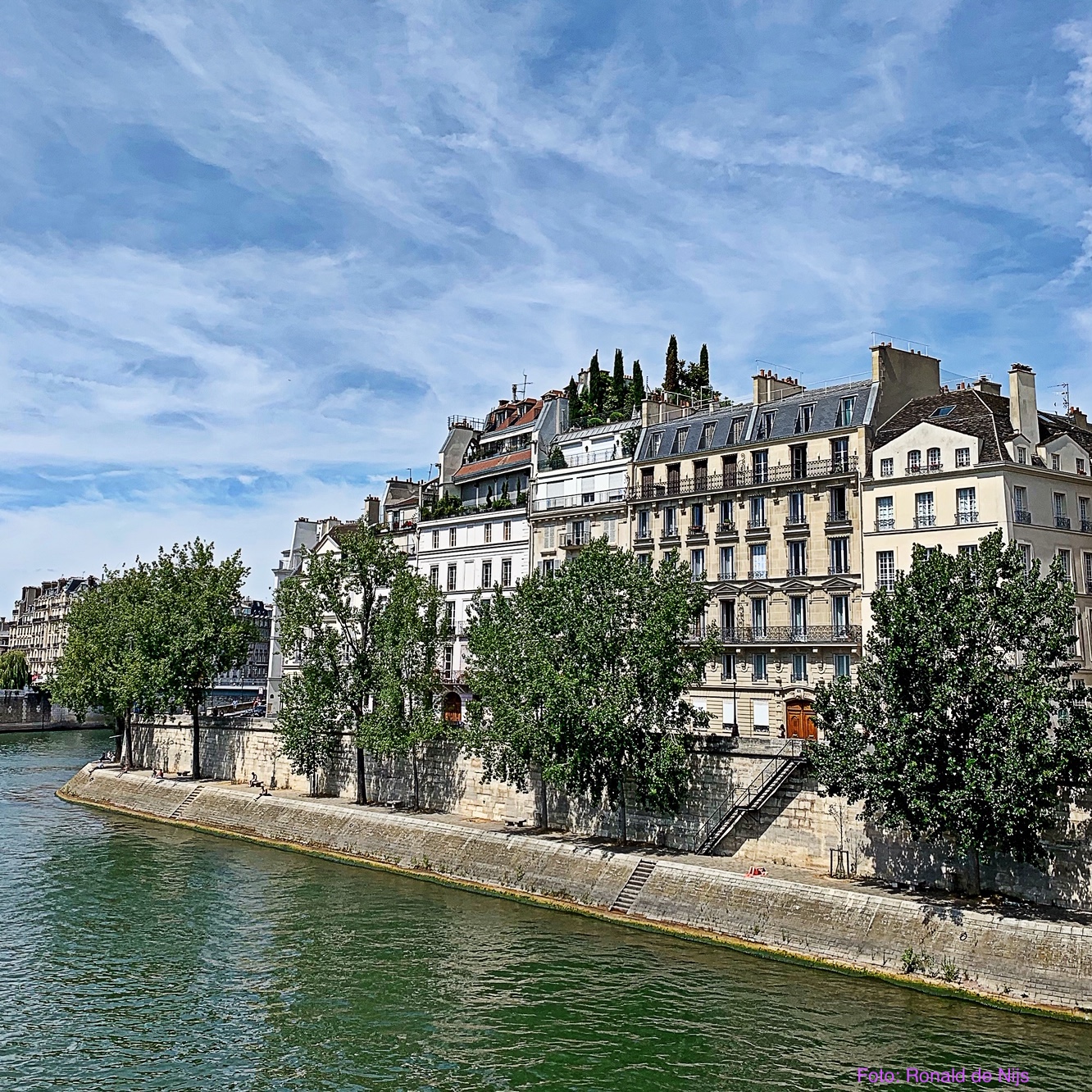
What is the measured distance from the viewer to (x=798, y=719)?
53.7 m

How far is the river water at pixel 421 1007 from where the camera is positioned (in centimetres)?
2525

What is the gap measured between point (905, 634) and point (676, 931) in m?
12.7

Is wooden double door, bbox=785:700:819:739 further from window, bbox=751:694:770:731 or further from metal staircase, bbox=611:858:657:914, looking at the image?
metal staircase, bbox=611:858:657:914

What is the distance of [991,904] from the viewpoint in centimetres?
3294

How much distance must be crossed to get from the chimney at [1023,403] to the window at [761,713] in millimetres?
16662

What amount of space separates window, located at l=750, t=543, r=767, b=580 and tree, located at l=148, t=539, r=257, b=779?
113 ft

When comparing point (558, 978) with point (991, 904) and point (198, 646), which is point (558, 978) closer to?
point (991, 904)

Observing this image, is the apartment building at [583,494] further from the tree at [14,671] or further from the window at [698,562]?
the tree at [14,671]

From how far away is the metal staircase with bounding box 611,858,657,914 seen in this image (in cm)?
3897

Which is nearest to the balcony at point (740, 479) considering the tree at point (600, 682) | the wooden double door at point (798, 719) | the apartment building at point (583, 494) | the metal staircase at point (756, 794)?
the apartment building at point (583, 494)

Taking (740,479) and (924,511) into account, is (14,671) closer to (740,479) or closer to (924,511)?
(740,479)

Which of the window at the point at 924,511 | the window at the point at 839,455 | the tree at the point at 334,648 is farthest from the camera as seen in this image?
the tree at the point at 334,648

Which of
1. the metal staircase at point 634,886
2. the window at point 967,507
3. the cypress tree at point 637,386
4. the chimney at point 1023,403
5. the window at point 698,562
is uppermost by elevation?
the cypress tree at point 637,386

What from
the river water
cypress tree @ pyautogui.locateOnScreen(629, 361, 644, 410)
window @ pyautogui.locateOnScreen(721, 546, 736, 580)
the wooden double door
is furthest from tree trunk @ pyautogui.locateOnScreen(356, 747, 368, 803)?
cypress tree @ pyautogui.locateOnScreen(629, 361, 644, 410)
